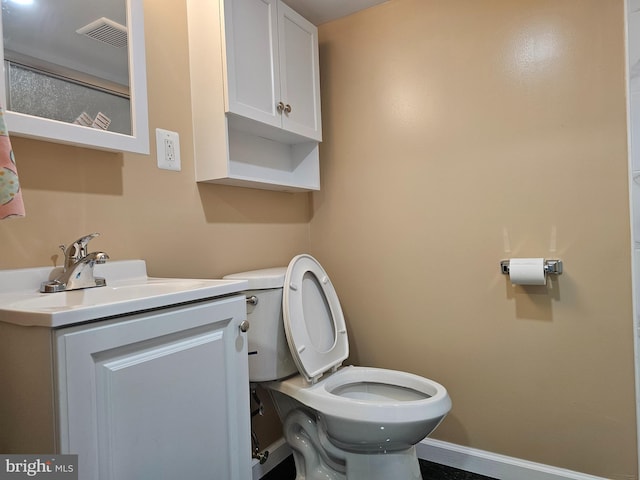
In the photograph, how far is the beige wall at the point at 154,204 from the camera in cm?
106

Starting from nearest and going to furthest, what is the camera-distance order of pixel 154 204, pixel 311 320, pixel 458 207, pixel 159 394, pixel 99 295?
pixel 159 394 < pixel 99 295 < pixel 154 204 < pixel 311 320 < pixel 458 207

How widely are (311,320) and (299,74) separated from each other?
104 centimetres

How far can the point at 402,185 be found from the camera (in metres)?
1.83

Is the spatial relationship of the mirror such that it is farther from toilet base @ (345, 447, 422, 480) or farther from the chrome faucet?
toilet base @ (345, 447, 422, 480)

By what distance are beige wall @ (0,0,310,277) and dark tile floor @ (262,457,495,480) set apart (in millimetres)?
874

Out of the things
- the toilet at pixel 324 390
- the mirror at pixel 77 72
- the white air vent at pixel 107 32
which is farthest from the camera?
the toilet at pixel 324 390

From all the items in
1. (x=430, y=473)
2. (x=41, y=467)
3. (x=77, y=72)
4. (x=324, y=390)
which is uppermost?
(x=77, y=72)

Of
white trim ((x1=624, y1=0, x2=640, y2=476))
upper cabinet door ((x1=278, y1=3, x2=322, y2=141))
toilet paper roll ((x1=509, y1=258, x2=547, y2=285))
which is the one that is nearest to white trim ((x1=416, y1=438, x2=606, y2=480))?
white trim ((x1=624, y1=0, x2=640, y2=476))

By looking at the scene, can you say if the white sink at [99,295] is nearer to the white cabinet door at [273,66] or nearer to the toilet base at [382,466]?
the white cabinet door at [273,66]

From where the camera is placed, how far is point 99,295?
1.00 meters

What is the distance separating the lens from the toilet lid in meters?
1.43

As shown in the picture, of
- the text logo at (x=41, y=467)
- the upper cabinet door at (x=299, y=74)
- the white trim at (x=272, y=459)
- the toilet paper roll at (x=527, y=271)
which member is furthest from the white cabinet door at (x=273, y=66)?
the white trim at (x=272, y=459)

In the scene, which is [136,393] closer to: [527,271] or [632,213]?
[527,271]

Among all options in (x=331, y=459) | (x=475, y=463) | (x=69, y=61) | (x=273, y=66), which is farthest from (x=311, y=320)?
(x=69, y=61)
